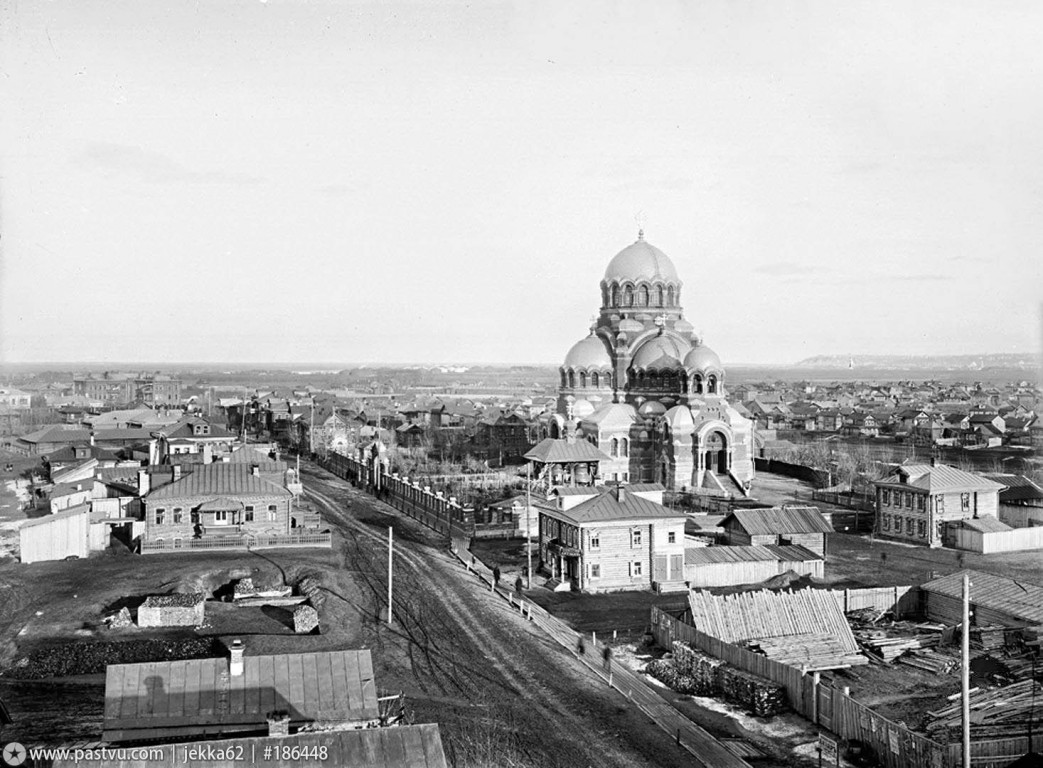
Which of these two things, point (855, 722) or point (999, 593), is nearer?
point (855, 722)

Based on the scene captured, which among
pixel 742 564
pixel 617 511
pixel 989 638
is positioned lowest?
pixel 989 638

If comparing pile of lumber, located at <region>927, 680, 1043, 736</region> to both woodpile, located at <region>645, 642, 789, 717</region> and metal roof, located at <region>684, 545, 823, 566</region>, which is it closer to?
woodpile, located at <region>645, 642, 789, 717</region>

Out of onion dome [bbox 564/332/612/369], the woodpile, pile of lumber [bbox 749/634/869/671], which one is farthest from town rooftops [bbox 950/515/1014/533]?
onion dome [bbox 564/332/612/369]

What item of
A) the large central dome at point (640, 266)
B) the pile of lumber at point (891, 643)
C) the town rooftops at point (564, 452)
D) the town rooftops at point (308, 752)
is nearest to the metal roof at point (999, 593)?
the pile of lumber at point (891, 643)

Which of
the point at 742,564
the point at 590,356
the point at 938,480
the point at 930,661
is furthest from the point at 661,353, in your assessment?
the point at 930,661

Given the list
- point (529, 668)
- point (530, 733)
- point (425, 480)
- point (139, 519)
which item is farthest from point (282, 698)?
point (425, 480)

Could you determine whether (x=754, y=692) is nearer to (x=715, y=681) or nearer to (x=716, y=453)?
(x=715, y=681)

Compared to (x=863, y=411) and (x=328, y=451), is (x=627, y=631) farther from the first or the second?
(x=863, y=411)
